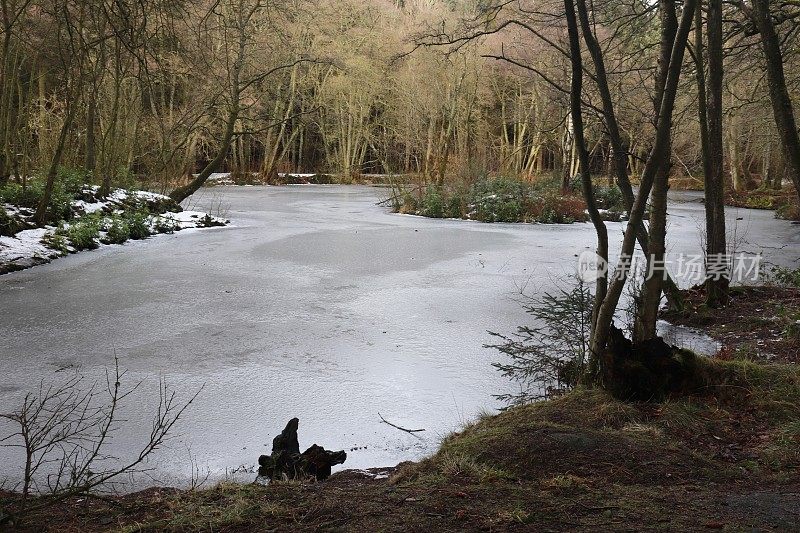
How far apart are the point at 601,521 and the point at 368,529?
0.72 m

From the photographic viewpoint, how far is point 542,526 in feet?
7.12

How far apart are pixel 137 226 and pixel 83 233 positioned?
5.43 ft

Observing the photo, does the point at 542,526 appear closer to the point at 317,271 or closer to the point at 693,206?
the point at 317,271

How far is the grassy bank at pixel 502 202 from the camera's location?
669 inches

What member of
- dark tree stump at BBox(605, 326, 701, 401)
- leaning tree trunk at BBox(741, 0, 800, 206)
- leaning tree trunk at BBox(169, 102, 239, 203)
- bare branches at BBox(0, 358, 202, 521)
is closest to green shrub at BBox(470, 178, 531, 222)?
leaning tree trunk at BBox(169, 102, 239, 203)

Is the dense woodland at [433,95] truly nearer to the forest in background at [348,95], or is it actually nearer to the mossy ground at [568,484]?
the forest in background at [348,95]

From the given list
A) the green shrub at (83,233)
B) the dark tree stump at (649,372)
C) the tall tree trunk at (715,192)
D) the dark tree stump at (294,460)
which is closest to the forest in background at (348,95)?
the tall tree trunk at (715,192)

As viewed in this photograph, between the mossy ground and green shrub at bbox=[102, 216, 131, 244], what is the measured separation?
946 centimetres

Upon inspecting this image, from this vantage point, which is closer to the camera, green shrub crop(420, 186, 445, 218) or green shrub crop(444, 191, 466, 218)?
green shrub crop(444, 191, 466, 218)

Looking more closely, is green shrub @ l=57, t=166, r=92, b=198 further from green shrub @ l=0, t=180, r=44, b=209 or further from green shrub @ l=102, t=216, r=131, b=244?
green shrub @ l=102, t=216, r=131, b=244

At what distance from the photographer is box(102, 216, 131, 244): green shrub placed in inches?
461

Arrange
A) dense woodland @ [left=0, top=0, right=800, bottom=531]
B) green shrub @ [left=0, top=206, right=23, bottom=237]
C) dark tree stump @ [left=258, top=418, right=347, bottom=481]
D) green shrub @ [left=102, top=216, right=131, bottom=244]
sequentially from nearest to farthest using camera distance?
dense woodland @ [left=0, top=0, right=800, bottom=531], dark tree stump @ [left=258, top=418, right=347, bottom=481], green shrub @ [left=0, top=206, right=23, bottom=237], green shrub @ [left=102, top=216, right=131, bottom=244]

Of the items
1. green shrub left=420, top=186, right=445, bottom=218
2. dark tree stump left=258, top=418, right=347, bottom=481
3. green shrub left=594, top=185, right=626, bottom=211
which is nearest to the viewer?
dark tree stump left=258, top=418, right=347, bottom=481

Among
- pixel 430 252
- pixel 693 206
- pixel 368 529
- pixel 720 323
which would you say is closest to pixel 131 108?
pixel 430 252
